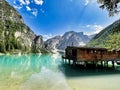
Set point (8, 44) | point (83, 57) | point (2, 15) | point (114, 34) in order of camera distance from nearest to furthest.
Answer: point (114, 34)
point (83, 57)
point (8, 44)
point (2, 15)

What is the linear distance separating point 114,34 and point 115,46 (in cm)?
55

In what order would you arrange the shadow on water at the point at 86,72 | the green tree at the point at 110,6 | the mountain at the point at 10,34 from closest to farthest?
the green tree at the point at 110,6
the shadow on water at the point at 86,72
the mountain at the point at 10,34

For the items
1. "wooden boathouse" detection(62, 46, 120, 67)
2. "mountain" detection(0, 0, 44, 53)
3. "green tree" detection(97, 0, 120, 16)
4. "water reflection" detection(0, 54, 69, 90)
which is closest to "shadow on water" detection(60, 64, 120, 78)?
"water reflection" detection(0, 54, 69, 90)

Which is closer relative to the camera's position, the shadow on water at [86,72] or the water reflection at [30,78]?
the water reflection at [30,78]

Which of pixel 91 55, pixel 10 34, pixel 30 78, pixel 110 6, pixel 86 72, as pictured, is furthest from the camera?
pixel 10 34

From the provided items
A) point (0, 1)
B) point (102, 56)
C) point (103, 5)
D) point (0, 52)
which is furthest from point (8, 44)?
point (103, 5)

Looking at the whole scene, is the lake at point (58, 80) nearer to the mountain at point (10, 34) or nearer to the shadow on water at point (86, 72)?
the shadow on water at point (86, 72)

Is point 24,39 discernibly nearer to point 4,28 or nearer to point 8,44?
point 4,28

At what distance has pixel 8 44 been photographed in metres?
138

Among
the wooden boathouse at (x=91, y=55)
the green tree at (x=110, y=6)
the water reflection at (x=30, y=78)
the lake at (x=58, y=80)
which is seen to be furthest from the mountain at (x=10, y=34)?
the green tree at (x=110, y=6)

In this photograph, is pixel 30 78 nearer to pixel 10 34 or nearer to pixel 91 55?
pixel 91 55

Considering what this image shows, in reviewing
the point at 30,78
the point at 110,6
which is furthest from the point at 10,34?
the point at 110,6

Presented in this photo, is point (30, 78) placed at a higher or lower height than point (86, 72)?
higher

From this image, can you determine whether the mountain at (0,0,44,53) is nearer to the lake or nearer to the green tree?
the lake
